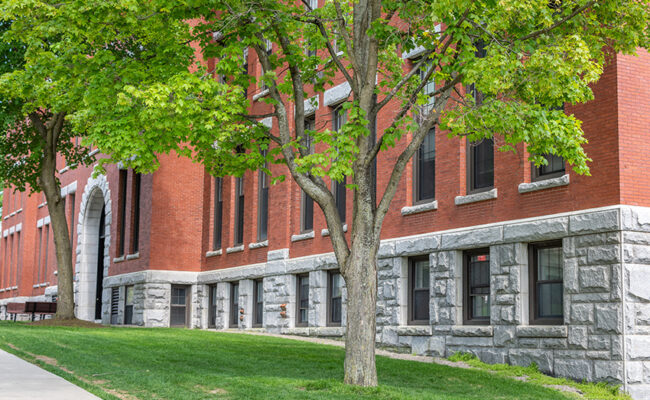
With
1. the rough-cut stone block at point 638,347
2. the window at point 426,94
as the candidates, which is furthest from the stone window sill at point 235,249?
the rough-cut stone block at point 638,347

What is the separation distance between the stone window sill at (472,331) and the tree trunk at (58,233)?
47.7ft

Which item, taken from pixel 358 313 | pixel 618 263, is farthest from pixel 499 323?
pixel 358 313

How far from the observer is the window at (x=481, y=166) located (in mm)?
17688

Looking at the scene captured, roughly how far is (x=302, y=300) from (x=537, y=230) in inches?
386

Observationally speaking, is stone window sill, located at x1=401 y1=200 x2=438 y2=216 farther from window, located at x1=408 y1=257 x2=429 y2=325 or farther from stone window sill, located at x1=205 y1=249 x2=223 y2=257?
stone window sill, located at x1=205 y1=249 x2=223 y2=257

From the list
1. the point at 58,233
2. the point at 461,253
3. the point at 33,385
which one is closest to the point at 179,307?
the point at 58,233

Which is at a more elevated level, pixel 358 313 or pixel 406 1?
pixel 406 1

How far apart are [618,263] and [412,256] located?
6.05 meters

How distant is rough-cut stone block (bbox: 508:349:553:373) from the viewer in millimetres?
15305

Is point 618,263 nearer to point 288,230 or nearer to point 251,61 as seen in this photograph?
point 288,230

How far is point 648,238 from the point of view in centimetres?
1453

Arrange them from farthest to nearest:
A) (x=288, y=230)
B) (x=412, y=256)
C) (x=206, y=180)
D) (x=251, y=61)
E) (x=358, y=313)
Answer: (x=206, y=180) → (x=251, y=61) → (x=288, y=230) → (x=412, y=256) → (x=358, y=313)

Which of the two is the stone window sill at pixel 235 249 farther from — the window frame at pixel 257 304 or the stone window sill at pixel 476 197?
the stone window sill at pixel 476 197

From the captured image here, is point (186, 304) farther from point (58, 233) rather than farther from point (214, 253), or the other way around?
point (58, 233)
